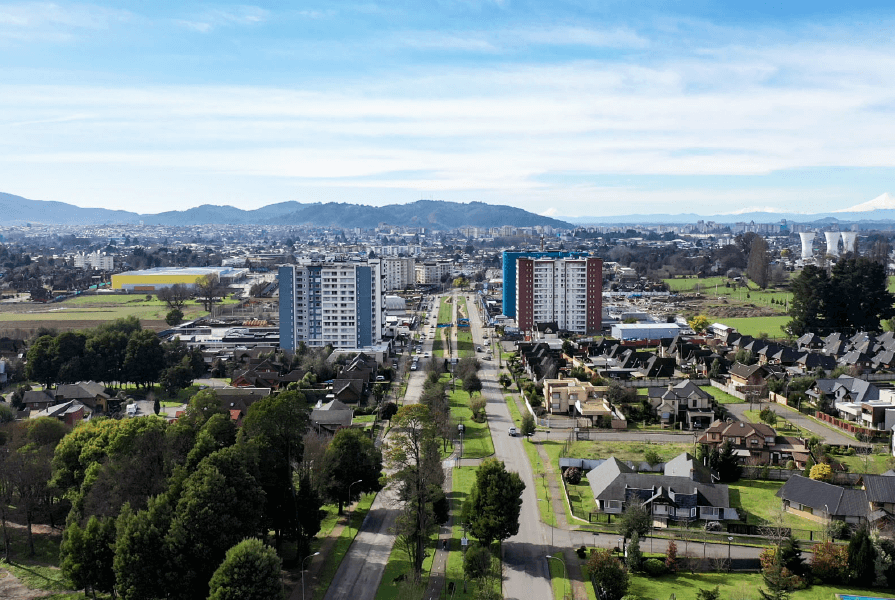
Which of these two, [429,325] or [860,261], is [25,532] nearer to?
[429,325]

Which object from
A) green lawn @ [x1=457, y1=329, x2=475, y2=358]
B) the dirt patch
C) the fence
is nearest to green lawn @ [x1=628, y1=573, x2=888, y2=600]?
the fence

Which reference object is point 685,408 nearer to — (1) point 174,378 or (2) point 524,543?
(2) point 524,543

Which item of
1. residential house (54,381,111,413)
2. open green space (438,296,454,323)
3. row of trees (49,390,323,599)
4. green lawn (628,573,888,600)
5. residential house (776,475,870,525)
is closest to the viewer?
row of trees (49,390,323,599)

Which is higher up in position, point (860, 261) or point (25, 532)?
point (860, 261)

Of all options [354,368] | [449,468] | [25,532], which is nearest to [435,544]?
[449,468]

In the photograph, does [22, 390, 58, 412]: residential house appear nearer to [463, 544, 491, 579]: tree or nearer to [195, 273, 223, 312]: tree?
[463, 544, 491, 579]: tree

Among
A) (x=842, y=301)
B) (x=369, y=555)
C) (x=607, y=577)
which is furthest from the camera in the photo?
(x=842, y=301)

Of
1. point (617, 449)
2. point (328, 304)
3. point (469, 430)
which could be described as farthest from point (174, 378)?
point (617, 449)
